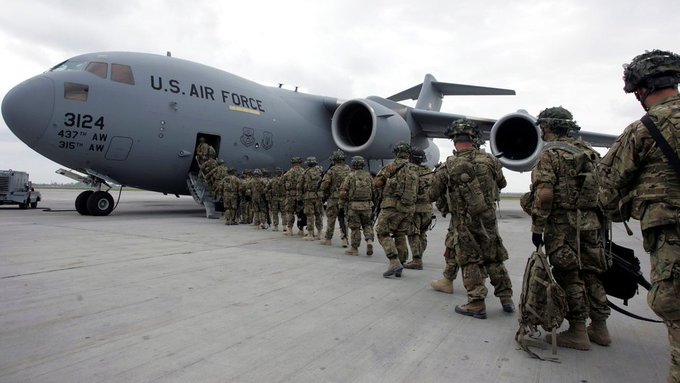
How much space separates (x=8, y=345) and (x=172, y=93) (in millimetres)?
8777

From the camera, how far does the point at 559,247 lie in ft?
9.73

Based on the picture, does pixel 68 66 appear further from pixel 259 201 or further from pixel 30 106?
pixel 259 201

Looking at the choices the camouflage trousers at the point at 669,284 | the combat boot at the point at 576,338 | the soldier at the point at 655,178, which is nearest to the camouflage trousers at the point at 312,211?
the combat boot at the point at 576,338

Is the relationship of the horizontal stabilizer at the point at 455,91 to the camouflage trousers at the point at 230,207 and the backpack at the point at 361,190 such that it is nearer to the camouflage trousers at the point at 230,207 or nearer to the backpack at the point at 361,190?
the camouflage trousers at the point at 230,207

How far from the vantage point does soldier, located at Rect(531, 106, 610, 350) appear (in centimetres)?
291

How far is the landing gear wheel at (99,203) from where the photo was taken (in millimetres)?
10961

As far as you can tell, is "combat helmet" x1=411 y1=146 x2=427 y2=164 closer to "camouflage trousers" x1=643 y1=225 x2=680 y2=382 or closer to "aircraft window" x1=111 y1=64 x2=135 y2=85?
"camouflage trousers" x1=643 y1=225 x2=680 y2=382

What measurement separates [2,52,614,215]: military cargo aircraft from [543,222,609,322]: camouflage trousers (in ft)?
29.8

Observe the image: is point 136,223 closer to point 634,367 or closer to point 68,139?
point 68,139

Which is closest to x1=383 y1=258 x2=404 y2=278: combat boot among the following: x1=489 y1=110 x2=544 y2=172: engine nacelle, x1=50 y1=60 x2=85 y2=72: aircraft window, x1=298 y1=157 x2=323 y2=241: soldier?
x1=298 y1=157 x2=323 y2=241: soldier

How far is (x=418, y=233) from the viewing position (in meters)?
5.50

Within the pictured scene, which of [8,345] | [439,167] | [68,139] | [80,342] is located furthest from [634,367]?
[68,139]

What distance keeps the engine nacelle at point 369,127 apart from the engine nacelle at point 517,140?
2697 millimetres

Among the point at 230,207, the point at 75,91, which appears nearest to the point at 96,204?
the point at 75,91
